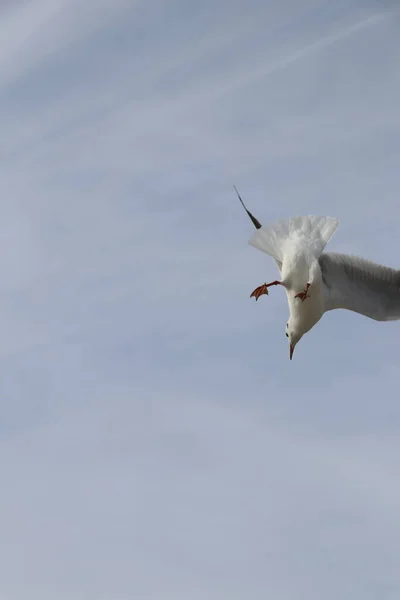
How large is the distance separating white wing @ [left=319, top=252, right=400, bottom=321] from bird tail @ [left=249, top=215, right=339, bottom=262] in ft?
1.29

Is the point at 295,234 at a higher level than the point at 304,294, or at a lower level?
higher

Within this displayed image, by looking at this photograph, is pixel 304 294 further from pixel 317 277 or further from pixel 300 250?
pixel 300 250

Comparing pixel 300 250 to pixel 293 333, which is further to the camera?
pixel 293 333

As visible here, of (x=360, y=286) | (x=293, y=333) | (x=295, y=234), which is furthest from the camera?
(x=360, y=286)

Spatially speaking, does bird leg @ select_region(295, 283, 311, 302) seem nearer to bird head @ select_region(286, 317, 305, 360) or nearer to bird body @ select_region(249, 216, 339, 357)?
bird body @ select_region(249, 216, 339, 357)

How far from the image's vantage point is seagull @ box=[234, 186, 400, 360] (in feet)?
39.9

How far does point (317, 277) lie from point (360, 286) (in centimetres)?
111

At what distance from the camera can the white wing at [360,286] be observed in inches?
501

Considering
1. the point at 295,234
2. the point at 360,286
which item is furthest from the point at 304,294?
the point at 360,286

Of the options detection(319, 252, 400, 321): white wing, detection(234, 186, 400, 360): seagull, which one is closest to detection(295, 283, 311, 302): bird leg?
detection(234, 186, 400, 360): seagull

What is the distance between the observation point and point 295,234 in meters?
12.3

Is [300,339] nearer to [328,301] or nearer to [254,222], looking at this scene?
[328,301]

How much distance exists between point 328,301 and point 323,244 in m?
0.84

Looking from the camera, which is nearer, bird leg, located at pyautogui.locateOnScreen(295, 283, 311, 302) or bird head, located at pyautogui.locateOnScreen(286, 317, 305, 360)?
bird leg, located at pyautogui.locateOnScreen(295, 283, 311, 302)
